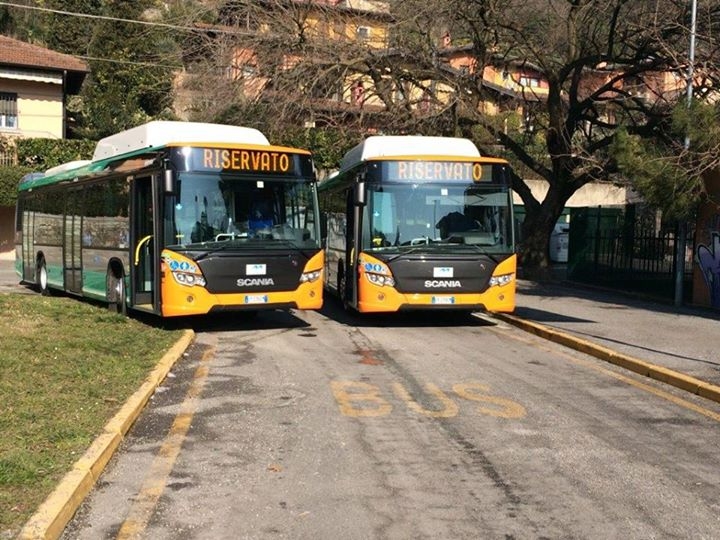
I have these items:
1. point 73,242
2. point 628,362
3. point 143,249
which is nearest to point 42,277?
point 73,242

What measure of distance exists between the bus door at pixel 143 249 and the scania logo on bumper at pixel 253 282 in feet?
4.39

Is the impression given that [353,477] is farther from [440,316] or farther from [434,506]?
[440,316]

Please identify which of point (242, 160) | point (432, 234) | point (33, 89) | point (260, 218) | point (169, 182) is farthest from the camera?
point (33, 89)

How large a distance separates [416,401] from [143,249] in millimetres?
6593

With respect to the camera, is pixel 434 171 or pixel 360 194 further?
pixel 434 171

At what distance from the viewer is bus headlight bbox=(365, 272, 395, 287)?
44.0ft

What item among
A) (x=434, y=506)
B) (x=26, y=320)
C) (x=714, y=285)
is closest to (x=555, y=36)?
(x=714, y=285)

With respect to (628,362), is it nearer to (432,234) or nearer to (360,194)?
(432,234)

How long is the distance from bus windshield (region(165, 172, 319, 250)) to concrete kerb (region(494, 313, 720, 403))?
4.05 meters

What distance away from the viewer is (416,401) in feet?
26.6

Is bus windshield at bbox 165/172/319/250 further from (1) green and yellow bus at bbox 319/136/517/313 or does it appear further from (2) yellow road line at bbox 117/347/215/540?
(2) yellow road line at bbox 117/347/215/540

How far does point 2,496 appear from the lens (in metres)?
4.70

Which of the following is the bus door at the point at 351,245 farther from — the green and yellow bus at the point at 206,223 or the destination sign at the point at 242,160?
the destination sign at the point at 242,160

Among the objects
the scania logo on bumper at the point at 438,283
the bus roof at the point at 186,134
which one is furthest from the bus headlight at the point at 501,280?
the bus roof at the point at 186,134
